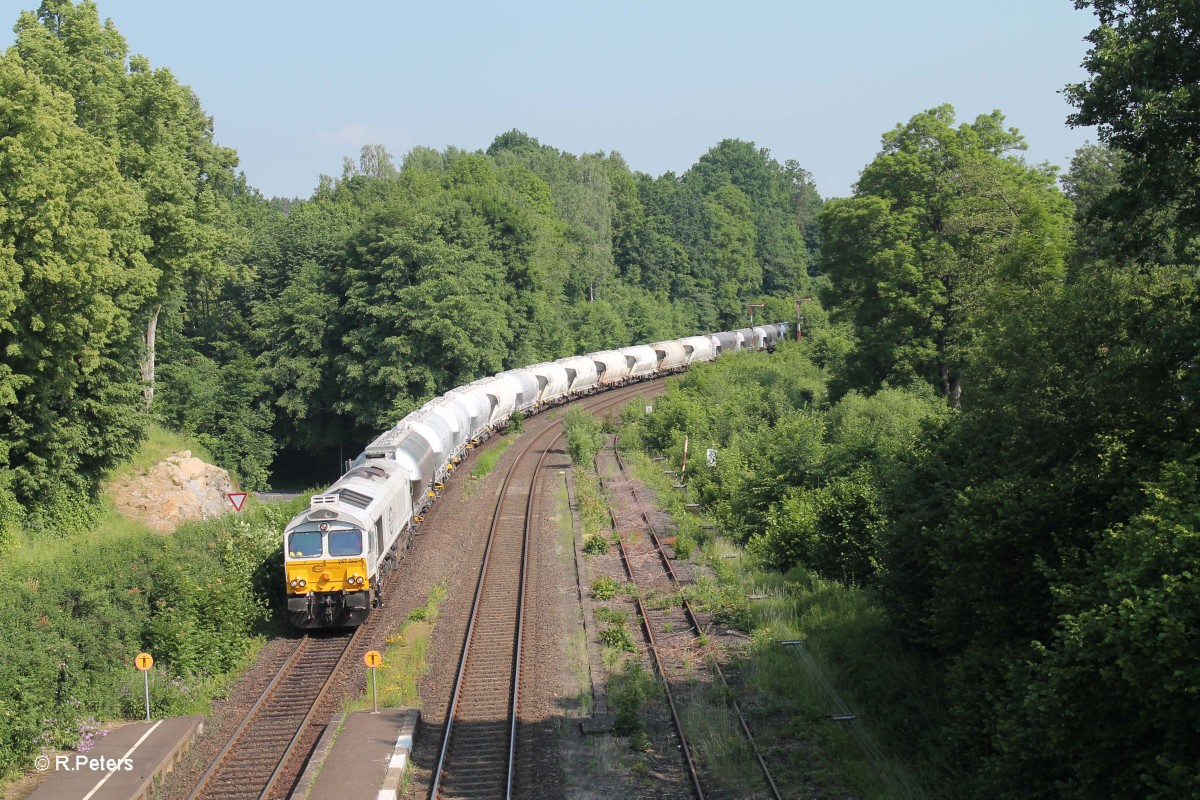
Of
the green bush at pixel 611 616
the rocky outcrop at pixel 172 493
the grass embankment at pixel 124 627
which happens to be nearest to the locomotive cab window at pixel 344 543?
the grass embankment at pixel 124 627

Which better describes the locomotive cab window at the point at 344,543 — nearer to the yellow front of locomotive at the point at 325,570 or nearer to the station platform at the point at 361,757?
the yellow front of locomotive at the point at 325,570

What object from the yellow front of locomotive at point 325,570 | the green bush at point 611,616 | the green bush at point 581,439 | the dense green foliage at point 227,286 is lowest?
the green bush at point 611,616

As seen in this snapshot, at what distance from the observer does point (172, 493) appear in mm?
36719

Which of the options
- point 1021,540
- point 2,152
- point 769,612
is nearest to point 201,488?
point 2,152

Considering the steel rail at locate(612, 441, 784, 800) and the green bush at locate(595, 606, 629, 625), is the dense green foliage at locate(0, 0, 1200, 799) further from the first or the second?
the green bush at locate(595, 606, 629, 625)

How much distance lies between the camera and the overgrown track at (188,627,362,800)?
14.8m

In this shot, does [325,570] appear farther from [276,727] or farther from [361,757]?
[361,757]

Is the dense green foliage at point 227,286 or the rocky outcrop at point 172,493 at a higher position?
the dense green foliage at point 227,286

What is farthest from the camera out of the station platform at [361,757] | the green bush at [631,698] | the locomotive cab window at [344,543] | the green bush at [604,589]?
the green bush at [604,589]

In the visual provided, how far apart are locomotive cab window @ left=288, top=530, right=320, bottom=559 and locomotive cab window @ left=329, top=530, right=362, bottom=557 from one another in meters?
0.32

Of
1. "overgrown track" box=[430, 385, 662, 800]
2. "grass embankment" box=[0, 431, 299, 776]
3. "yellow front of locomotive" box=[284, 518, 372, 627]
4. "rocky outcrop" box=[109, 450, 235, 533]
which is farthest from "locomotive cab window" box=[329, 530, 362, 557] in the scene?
"rocky outcrop" box=[109, 450, 235, 533]

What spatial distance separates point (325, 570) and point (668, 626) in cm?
760

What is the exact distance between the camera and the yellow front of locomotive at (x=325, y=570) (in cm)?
2102

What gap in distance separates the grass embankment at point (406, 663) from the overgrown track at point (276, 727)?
887mm
